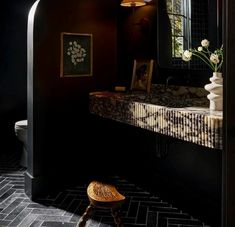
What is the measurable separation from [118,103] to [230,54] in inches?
68.0

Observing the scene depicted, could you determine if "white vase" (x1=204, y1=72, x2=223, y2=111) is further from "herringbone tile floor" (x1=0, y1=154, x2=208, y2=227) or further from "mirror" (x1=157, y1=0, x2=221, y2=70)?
"herringbone tile floor" (x1=0, y1=154, x2=208, y2=227)

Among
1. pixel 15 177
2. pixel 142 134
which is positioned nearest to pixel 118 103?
pixel 142 134

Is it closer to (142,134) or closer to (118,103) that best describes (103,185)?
(118,103)

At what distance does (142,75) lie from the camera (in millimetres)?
3350

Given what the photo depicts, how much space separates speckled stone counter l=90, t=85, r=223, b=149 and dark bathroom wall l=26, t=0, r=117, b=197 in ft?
0.85

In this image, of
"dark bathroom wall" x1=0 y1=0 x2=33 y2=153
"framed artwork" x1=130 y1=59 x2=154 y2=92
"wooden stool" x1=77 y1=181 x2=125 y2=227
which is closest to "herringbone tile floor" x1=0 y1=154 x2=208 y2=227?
"wooden stool" x1=77 y1=181 x2=125 y2=227

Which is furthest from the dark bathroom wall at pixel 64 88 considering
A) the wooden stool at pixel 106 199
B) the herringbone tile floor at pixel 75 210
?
the wooden stool at pixel 106 199

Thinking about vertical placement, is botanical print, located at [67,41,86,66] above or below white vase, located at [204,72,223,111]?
above

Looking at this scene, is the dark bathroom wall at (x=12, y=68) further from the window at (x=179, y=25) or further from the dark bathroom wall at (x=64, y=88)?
the window at (x=179, y=25)

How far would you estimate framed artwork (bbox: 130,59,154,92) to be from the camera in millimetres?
3264

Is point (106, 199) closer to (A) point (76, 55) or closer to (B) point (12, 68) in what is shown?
(A) point (76, 55)

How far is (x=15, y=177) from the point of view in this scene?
12.4ft

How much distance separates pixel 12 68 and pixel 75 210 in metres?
2.77

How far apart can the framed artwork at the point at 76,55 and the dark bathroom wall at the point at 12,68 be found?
175 centimetres
